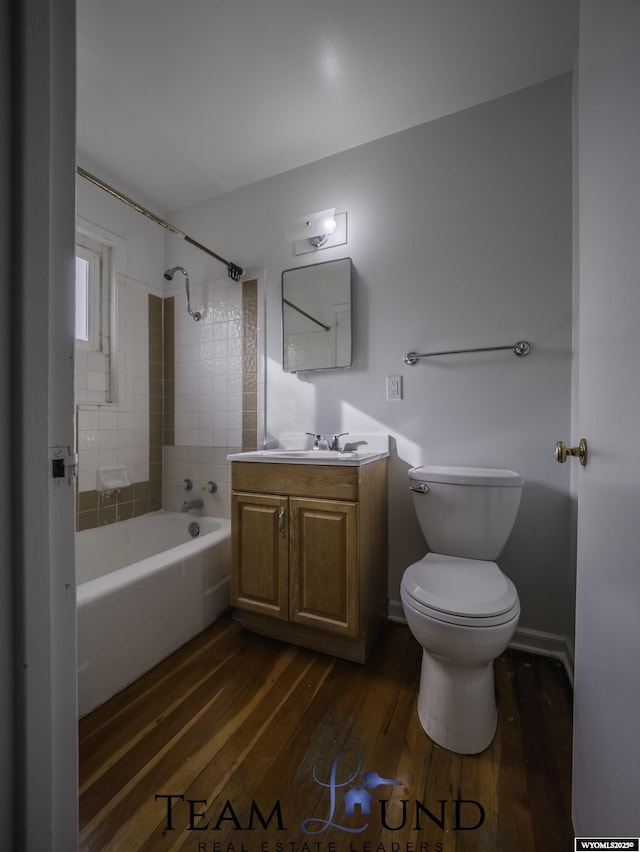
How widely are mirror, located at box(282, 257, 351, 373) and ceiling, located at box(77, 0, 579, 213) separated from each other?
2.07 ft

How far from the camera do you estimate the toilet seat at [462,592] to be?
1050 mm

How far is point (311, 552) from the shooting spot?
1508 mm

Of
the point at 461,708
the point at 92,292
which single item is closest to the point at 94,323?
the point at 92,292

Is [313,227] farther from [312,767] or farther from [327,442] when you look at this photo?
[312,767]

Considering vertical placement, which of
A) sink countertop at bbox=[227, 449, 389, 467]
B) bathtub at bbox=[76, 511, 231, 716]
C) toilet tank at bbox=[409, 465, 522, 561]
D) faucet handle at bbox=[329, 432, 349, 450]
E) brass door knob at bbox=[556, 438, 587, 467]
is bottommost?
bathtub at bbox=[76, 511, 231, 716]

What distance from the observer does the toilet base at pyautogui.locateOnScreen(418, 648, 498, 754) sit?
1.09 meters

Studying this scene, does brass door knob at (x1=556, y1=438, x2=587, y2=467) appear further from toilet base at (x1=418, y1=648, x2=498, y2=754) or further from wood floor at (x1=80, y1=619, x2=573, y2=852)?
wood floor at (x1=80, y1=619, x2=573, y2=852)

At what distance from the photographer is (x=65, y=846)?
46cm

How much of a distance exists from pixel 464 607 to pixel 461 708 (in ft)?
1.09

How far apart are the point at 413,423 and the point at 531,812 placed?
1305mm

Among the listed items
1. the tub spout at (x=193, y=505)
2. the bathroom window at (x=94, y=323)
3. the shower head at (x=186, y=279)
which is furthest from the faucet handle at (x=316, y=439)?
the bathroom window at (x=94, y=323)

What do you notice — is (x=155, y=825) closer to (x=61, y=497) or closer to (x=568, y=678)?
(x=61, y=497)

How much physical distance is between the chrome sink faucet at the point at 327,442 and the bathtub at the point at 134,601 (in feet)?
2.22

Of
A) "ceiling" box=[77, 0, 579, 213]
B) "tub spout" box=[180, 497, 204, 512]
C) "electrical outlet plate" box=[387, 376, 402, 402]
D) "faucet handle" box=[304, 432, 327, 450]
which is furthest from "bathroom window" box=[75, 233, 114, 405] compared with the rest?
"electrical outlet plate" box=[387, 376, 402, 402]
